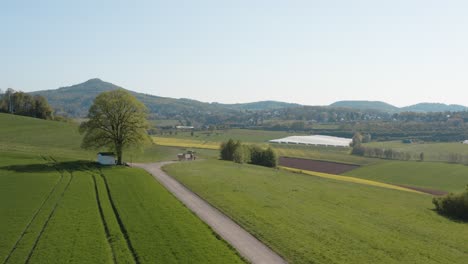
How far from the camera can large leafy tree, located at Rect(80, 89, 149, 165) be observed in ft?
230

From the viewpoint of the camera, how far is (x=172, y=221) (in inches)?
1352

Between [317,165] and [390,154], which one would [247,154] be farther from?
[390,154]

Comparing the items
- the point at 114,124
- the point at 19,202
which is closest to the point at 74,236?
the point at 19,202

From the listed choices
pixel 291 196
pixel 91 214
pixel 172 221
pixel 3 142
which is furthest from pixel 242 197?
pixel 3 142

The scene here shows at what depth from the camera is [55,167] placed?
2393 inches

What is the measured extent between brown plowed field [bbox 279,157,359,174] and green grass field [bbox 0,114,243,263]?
64.7 meters

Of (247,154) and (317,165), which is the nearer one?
(247,154)

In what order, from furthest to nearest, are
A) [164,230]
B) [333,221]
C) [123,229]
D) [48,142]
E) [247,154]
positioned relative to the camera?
[247,154] < [48,142] < [333,221] < [123,229] < [164,230]

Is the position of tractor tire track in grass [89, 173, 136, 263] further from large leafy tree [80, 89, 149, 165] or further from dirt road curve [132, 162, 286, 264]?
large leafy tree [80, 89, 149, 165]

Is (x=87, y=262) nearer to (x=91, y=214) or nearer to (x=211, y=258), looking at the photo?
(x=211, y=258)

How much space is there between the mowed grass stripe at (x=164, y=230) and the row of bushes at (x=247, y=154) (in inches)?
1878

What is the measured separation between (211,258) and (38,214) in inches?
724

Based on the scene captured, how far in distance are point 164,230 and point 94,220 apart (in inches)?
268

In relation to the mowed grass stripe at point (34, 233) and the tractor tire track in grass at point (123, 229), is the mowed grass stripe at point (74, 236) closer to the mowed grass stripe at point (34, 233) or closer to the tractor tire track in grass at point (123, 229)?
the mowed grass stripe at point (34, 233)
